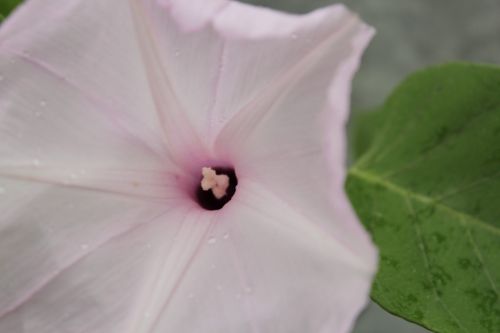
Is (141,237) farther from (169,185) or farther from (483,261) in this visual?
(483,261)

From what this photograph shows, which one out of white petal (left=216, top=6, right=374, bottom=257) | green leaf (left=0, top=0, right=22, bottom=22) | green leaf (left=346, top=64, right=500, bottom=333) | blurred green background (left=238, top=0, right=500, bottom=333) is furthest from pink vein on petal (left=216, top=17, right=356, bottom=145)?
blurred green background (left=238, top=0, right=500, bottom=333)

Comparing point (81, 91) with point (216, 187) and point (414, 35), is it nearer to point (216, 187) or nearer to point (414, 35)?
point (216, 187)

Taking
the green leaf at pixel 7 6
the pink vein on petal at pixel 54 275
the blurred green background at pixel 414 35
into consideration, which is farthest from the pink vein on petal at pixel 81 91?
the blurred green background at pixel 414 35

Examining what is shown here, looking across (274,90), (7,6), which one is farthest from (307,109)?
(7,6)

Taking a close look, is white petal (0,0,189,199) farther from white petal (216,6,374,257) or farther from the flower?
white petal (216,6,374,257)

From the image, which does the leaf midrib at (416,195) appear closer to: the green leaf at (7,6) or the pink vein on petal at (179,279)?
the pink vein on petal at (179,279)
